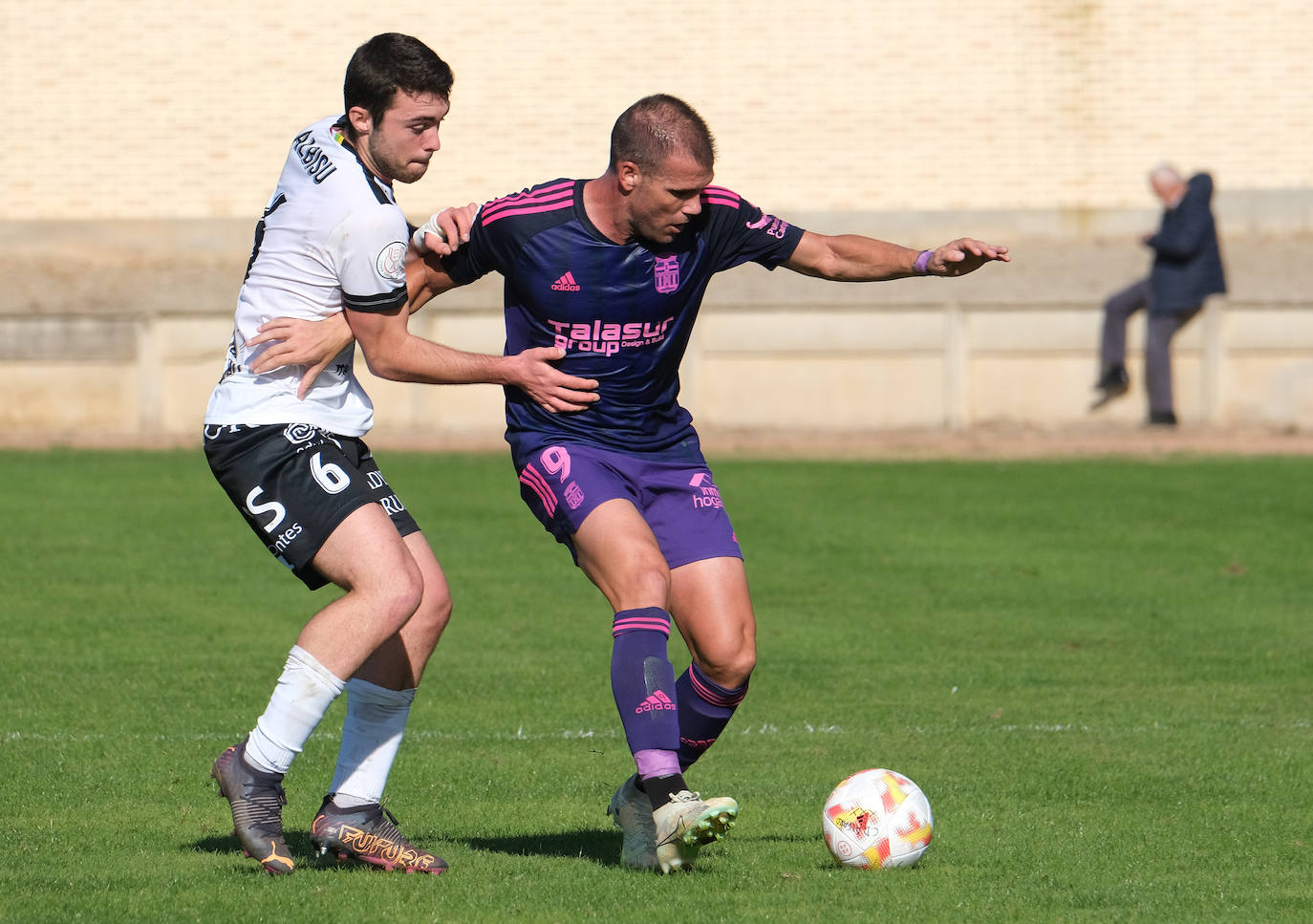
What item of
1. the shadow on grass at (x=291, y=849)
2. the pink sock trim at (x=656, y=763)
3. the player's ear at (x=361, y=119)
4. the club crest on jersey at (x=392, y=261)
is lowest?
the shadow on grass at (x=291, y=849)

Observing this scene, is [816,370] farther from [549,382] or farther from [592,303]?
[549,382]

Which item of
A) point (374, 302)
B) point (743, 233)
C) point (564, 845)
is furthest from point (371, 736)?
point (743, 233)

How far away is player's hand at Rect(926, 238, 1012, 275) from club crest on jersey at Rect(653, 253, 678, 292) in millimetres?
904

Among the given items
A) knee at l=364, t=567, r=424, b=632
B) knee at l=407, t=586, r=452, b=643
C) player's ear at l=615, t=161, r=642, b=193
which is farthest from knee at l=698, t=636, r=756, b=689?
player's ear at l=615, t=161, r=642, b=193

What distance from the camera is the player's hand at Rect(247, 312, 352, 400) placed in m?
5.38

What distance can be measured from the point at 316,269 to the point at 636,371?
117cm

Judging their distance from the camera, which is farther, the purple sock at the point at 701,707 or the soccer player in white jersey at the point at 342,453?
the purple sock at the point at 701,707

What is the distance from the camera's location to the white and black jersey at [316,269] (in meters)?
5.32

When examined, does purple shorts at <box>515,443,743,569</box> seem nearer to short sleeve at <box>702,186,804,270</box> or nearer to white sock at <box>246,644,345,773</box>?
short sleeve at <box>702,186,804,270</box>

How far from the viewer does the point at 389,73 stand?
5324 millimetres

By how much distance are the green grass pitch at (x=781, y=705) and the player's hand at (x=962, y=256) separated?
192 cm

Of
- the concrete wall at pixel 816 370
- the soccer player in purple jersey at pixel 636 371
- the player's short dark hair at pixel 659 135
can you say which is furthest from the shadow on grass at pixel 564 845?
the concrete wall at pixel 816 370

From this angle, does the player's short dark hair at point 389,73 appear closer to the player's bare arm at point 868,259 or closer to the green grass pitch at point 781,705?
the player's bare arm at point 868,259

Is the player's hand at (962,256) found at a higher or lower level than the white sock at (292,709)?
higher
